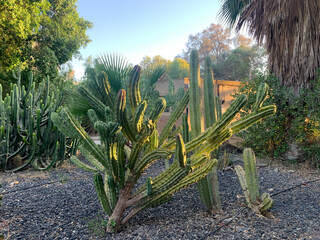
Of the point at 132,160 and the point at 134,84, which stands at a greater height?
the point at 134,84

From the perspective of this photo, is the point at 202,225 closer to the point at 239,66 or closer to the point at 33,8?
the point at 33,8

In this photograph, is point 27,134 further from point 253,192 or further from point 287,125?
point 287,125

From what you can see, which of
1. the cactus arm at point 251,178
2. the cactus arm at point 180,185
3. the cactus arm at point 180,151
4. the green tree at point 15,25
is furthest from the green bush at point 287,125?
the green tree at point 15,25

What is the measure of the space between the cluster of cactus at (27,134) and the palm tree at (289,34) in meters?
5.53

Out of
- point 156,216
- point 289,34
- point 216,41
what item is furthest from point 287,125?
point 216,41

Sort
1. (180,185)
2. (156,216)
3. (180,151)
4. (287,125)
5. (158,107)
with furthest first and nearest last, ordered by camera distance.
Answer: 1. (287,125)
2. (156,216)
3. (180,185)
4. (158,107)
5. (180,151)

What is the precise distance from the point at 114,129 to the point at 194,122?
45.2 inches

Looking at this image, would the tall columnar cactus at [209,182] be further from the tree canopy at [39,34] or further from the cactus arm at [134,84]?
the tree canopy at [39,34]

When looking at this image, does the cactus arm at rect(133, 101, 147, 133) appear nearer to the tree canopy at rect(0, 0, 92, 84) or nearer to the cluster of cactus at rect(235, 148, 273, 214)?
the cluster of cactus at rect(235, 148, 273, 214)

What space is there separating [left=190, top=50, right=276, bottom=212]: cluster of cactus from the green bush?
377cm

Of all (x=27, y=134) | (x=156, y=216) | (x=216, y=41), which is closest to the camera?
(x=156, y=216)

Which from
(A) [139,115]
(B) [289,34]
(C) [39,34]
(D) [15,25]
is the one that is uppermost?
(C) [39,34]

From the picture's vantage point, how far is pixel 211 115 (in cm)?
317

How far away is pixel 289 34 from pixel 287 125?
2.29 metres
